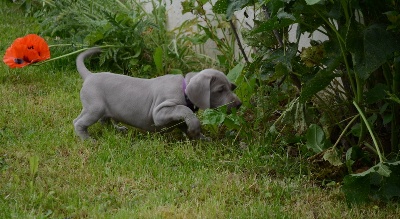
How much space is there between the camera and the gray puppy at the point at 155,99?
4914 millimetres

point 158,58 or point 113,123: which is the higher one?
point 158,58

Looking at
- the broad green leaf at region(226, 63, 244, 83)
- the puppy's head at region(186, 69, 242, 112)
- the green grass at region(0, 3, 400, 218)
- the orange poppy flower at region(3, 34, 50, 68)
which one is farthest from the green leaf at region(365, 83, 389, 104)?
the orange poppy flower at region(3, 34, 50, 68)

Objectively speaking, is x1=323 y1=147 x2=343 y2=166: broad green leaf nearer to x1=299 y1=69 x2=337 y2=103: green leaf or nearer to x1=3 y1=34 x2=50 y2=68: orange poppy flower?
x1=299 y1=69 x2=337 y2=103: green leaf

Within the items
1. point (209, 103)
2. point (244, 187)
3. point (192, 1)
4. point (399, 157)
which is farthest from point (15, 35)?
point (399, 157)

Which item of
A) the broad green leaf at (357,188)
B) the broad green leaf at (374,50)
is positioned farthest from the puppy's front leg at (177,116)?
the broad green leaf at (374,50)

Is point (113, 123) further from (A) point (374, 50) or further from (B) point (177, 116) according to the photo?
(A) point (374, 50)

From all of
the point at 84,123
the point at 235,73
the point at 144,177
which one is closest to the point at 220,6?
the point at 144,177

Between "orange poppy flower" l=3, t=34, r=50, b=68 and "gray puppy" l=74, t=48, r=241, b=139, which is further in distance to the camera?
"orange poppy flower" l=3, t=34, r=50, b=68

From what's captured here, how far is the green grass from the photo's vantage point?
386 cm

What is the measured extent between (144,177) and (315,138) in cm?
105

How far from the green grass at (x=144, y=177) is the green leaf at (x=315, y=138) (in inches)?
8.4

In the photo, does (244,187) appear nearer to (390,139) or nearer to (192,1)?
(390,139)

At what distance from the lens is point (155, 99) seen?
5.07 meters

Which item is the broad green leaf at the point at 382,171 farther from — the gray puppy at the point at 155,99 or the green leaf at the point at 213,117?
the gray puppy at the point at 155,99
